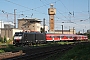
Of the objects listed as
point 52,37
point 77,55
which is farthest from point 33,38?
point 77,55

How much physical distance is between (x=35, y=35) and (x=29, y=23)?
60.6 m

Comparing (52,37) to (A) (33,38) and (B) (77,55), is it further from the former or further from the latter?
(B) (77,55)

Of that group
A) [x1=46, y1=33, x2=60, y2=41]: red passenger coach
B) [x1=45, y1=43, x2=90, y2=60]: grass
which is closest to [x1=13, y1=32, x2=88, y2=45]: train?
[x1=46, y1=33, x2=60, y2=41]: red passenger coach

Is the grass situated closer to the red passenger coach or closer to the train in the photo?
the train

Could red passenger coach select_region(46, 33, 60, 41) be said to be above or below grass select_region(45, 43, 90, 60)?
above

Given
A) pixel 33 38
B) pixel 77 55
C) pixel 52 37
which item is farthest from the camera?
pixel 52 37

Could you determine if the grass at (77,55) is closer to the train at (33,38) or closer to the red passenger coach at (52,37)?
the train at (33,38)

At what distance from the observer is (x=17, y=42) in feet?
147

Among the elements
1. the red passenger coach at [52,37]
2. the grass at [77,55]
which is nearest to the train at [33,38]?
the red passenger coach at [52,37]

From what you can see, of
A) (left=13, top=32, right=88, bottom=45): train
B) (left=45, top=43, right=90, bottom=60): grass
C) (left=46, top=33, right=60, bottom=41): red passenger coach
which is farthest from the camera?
(left=46, top=33, right=60, bottom=41): red passenger coach

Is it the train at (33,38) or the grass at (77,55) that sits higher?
the train at (33,38)

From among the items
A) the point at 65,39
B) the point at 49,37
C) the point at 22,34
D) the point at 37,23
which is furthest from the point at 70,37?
the point at 37,23

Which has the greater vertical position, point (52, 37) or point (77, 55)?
point (52, 37)

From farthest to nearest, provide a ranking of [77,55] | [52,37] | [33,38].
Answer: [52,37]
[33,38]
[77,55]
